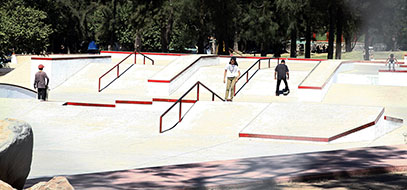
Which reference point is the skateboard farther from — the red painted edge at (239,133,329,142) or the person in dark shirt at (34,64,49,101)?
the person in dark shirt at (34,64,49,101)

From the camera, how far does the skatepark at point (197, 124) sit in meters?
10.7

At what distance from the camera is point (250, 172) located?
1026cm

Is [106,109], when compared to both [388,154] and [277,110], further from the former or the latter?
[388,154]

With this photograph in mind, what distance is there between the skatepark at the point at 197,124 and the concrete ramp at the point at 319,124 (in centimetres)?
3

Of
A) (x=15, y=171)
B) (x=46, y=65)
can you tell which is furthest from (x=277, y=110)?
(x=46, y=65)

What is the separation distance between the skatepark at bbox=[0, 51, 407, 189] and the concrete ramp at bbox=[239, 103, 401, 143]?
0.09ft

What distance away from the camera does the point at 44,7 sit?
57.4 metres

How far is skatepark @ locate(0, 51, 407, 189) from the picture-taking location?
10.7 meters

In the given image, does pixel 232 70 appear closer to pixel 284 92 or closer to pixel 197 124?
pixel 197 124

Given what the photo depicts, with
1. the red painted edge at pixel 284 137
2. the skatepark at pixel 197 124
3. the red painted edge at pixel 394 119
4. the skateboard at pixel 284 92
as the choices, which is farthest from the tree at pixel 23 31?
the red painted edge at pixel 394 119

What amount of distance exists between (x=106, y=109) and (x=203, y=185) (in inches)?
451

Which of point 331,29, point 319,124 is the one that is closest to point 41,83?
point 319,124

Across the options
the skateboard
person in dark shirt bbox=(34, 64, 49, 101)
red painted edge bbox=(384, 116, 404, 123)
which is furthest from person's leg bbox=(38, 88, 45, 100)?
red painted edge bbox=(384, 116, 404, 123)

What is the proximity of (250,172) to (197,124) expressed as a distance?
310 inches
